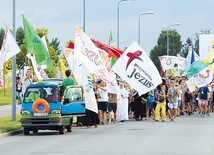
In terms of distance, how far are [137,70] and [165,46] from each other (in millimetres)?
93855

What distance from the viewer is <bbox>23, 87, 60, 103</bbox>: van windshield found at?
25625 mm

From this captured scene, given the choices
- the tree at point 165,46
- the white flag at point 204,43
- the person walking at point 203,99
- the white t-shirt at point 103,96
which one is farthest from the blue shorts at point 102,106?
the tree at point 165,46

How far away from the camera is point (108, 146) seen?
66.9 feet

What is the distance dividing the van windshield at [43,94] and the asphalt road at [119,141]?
119 cm

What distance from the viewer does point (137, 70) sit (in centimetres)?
3144

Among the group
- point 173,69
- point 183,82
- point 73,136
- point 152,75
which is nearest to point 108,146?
point 73,136

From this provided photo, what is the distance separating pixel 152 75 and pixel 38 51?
4802 mm

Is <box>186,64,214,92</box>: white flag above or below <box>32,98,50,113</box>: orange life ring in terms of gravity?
above

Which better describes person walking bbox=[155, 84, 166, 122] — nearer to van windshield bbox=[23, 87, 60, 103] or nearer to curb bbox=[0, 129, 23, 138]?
curb bbox=[0, 129, 23, 138]

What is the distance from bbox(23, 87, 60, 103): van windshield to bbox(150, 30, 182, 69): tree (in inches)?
3647

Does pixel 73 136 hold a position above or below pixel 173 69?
below

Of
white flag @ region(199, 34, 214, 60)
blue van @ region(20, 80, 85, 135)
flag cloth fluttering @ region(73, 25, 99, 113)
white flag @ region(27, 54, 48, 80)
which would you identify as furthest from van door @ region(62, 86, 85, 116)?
white flag @ region(199, 34, 214, 60)

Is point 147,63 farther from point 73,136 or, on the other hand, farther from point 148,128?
point 73,136

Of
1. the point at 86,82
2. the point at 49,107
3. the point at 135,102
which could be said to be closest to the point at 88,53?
the point at 86,82
